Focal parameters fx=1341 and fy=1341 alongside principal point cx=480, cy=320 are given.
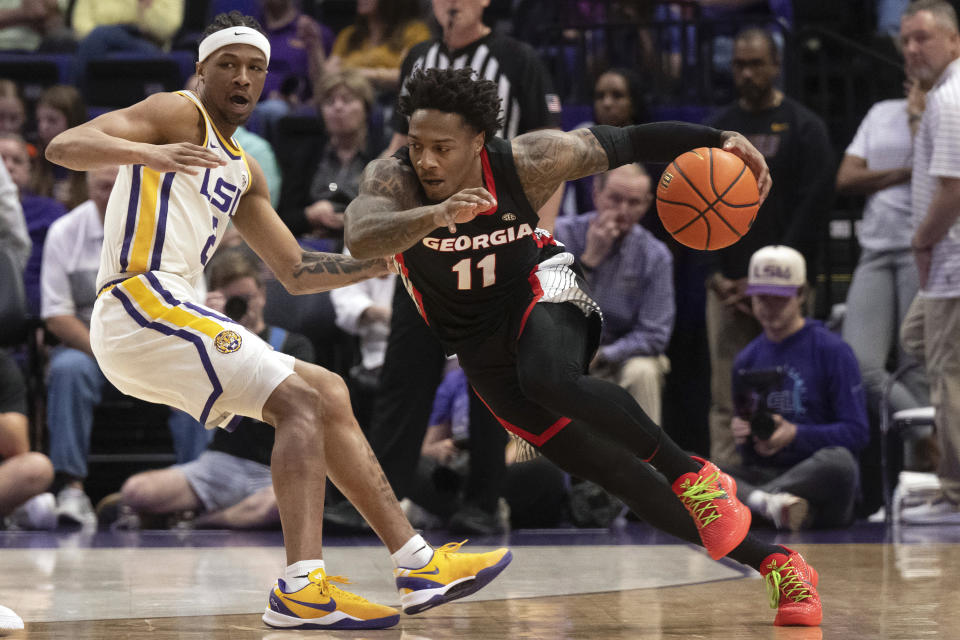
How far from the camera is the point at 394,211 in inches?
166

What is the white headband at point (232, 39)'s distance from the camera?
4578mm

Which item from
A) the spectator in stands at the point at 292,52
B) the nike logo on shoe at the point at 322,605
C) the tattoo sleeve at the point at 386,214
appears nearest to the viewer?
the tattoo sleeve at the point at 386,214

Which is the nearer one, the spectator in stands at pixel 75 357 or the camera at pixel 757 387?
the camera at pixel 757 387

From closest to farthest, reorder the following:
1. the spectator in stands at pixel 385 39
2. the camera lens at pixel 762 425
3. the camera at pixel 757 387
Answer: the camera lens at pixel 762 425 → the camera at pixel 757 387 → the spectator in stands at pixel 385 39

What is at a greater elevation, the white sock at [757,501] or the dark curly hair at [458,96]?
the dark curly hair at [458,96]

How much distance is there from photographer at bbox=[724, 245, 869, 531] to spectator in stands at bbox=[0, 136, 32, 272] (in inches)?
157

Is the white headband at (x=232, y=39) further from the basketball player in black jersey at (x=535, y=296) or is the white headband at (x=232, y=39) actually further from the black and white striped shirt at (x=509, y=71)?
the black and white striped shirt at (x=509, y=71)

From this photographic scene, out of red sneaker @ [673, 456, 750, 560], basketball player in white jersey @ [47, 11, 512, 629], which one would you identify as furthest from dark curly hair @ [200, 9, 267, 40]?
red sneaker @ [673, 456, 750, 560]

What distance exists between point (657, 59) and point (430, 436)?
11.0 feet

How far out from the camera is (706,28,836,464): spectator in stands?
7.70m

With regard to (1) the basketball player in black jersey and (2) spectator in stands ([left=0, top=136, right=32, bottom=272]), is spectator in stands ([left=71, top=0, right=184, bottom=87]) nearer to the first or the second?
(2) spectator in stands ([left=0, top=136, right=32, bottom=272])

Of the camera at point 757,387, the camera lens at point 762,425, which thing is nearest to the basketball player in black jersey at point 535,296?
the camera lens at point 762,425

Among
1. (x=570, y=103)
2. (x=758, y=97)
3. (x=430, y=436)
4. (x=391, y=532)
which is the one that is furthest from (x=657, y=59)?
(x=391, y=532)

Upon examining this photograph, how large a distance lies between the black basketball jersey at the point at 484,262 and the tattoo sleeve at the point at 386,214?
0.13 meters
